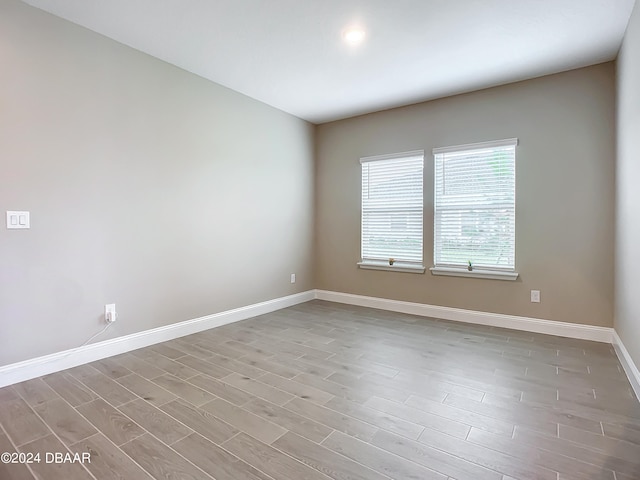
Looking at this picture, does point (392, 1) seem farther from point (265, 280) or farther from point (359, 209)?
point (265, 280)

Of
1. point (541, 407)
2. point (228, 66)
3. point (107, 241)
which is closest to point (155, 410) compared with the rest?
point (107, 241)

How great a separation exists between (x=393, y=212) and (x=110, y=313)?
3.40 m

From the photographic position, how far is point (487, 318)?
12.8 ft

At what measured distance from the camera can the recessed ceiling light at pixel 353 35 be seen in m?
2.72

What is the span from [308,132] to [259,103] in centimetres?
105

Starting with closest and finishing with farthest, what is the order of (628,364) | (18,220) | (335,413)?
1. (335,413)
2. (18,220)
3. (628,364)

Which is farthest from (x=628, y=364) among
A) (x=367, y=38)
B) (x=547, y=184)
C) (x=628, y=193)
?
(x=367, y=38)

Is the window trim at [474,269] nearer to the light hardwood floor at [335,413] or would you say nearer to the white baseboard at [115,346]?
the light hardwood floor at [335,413]

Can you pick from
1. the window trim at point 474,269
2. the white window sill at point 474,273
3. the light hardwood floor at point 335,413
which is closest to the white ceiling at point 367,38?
the window trim at point 474,269

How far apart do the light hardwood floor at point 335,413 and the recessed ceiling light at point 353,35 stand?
268 centimetres

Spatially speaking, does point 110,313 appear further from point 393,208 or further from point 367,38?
point 393,208

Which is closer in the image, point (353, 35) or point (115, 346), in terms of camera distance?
point (353, 35)

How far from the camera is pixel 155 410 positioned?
204 centimetres

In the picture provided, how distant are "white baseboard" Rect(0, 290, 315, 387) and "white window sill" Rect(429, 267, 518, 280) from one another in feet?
7.29
